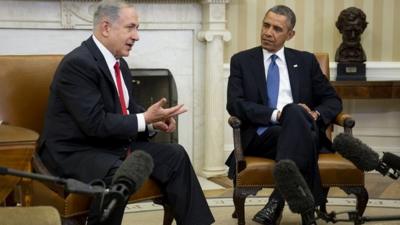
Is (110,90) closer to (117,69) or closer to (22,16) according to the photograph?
(117,69)

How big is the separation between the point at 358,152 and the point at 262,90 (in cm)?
184

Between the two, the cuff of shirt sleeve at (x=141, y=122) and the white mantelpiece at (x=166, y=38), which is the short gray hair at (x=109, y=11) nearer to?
the cuff of shirt sleeve at (x=141, y=122)

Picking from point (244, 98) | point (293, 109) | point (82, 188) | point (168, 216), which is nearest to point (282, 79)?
point (244, 98)

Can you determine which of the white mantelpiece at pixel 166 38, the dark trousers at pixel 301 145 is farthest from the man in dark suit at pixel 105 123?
the white mantelpiece at pixel 166 38

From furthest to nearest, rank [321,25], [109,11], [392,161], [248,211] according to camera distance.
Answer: [321,25] < [248,211] < [109,11] < [392,161]

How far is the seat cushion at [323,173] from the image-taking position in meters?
3.54

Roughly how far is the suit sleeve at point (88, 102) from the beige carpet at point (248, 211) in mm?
1113

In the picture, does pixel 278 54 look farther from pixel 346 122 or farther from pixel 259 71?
pixel 346 122

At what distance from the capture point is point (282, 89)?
394 centimetres

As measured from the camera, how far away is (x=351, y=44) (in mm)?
5250

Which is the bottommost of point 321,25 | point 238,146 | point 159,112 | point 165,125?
point 238,146

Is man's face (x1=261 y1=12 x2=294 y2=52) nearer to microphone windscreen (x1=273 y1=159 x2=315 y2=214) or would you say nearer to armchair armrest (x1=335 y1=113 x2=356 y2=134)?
armchair armrest (x1=335 y1=113 x2=356 y2=134)

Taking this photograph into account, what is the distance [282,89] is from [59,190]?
1612 mm

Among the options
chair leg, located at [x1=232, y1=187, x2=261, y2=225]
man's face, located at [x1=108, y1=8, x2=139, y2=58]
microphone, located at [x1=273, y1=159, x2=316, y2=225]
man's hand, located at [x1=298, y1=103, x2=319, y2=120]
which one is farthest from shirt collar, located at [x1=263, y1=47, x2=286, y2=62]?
microphone, located at [x1=273, y1=159, x2=316, y2=225]
